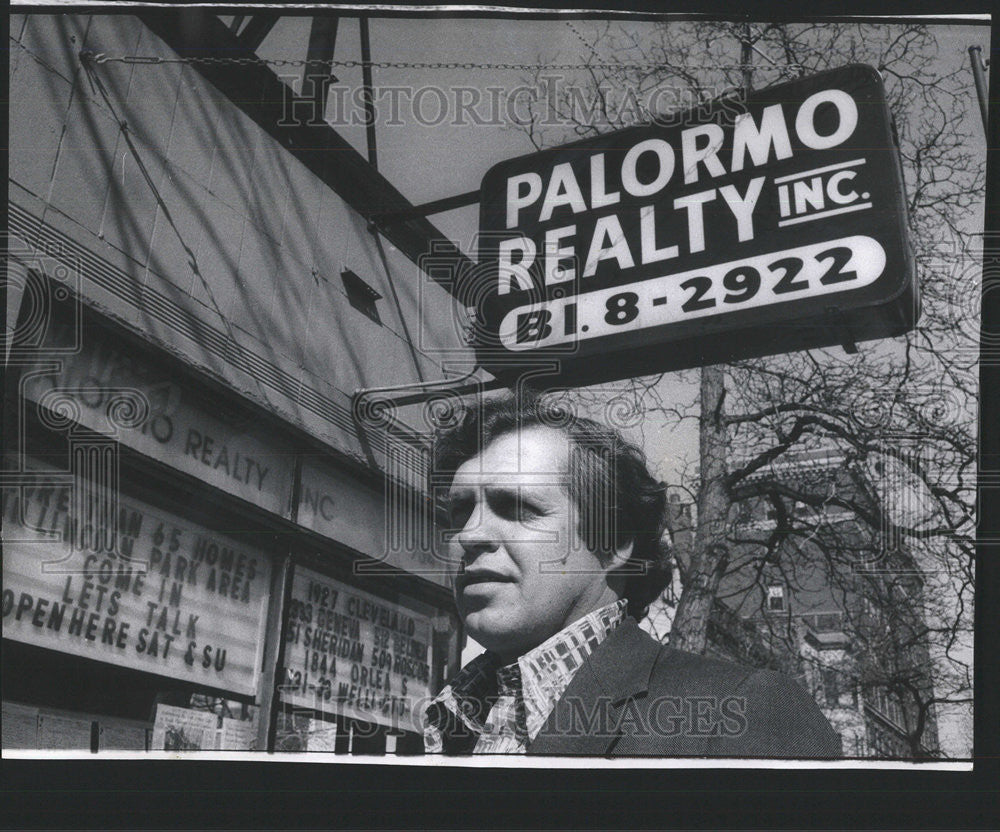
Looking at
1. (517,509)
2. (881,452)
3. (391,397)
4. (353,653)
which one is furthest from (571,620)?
(881,452)

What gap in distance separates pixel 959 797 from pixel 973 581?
73 cm

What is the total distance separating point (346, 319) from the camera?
157 inches

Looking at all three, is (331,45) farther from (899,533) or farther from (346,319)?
(899,533)

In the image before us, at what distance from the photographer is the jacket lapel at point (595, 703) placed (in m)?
3.39

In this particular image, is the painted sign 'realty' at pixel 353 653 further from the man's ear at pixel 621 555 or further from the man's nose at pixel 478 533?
the man's ear at pixel 621 555

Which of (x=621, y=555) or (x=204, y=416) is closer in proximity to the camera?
(x=621, y=555)

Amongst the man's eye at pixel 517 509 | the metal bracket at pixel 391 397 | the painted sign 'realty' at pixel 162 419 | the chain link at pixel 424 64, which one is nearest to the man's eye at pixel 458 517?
the man's eye at pixel 517 509

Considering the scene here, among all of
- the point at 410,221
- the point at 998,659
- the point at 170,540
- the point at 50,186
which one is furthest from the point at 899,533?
the point at 50,186

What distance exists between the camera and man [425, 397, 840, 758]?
3.40 metres

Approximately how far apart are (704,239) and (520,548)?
125cm

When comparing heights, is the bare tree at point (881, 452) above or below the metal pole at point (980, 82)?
below

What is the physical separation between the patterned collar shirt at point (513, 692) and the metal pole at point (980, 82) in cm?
220

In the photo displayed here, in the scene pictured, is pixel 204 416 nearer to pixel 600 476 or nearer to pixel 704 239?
pixel 600 476

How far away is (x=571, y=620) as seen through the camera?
11.4 ft
